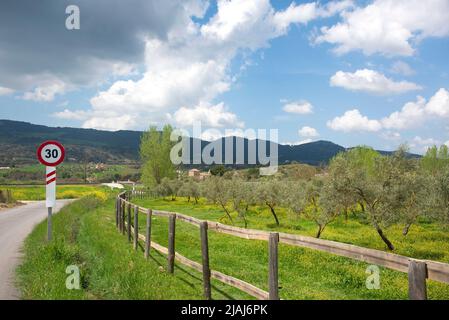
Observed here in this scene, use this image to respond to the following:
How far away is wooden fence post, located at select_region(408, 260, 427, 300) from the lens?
14.8 feet

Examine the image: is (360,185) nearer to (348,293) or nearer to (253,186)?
(348,293)

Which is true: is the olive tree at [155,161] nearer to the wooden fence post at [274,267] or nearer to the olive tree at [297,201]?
the olive tree at [297,201]

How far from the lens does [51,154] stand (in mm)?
13461

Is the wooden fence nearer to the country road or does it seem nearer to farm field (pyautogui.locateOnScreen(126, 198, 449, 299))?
farm field (pyautogui.locateOnScreen(126, 198, 449, 299))

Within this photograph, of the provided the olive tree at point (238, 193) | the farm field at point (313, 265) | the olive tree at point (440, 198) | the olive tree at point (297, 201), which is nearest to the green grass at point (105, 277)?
the farm field at point (313, 265)

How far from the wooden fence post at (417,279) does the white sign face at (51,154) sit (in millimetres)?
11886

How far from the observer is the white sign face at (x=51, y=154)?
43.7 ft

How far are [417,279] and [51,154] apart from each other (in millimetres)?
12085

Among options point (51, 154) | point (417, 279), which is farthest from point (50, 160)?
point (417, 279)

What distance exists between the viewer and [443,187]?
2078cm

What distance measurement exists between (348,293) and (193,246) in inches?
329
